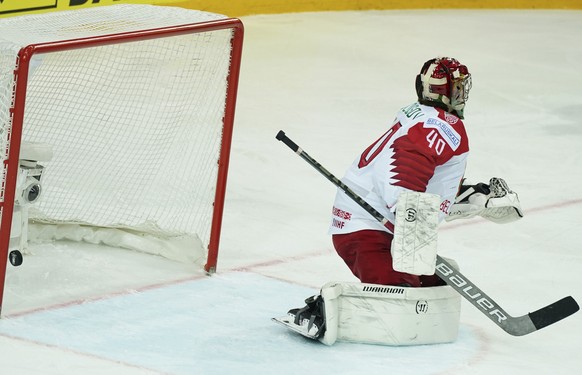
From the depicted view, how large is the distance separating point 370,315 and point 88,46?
1151mm

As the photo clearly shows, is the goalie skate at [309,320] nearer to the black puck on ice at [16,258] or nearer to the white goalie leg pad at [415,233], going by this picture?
the white goalie leg pad at [415,233]

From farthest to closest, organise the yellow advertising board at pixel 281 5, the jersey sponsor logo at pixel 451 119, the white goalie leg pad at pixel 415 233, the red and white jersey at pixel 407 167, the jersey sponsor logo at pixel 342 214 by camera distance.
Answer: the yellow advertising board at pixel 281 5, the jersey sponsor logo at pixel 342 214, the jersey sponsor logo at pixel 451 119, the red and white jersey at pixel 407 167, the white goalie leg pad at pixel 415 233

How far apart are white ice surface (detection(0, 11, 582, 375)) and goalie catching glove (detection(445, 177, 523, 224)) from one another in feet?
1.16

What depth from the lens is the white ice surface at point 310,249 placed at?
11.4ft

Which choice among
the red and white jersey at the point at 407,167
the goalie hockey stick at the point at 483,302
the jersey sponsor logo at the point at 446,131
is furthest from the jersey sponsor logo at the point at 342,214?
the jersey sponsor logo at the point at 446,131

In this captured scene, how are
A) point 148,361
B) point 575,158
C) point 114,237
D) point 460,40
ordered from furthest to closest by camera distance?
point 460,40, point 575,158, point 114,237, point 148,361

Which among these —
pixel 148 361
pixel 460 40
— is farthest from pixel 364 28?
pixel 148 361

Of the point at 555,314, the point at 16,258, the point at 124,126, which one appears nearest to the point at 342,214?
the point at 555,314

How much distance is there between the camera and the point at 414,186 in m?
3.46

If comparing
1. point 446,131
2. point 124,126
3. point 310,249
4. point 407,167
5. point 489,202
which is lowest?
point 310,249

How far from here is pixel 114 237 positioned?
448cm

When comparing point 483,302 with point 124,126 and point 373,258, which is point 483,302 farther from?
Answer: point 124,126

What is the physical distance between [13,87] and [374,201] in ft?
3.60

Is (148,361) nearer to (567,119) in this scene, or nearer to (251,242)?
(251,242)
